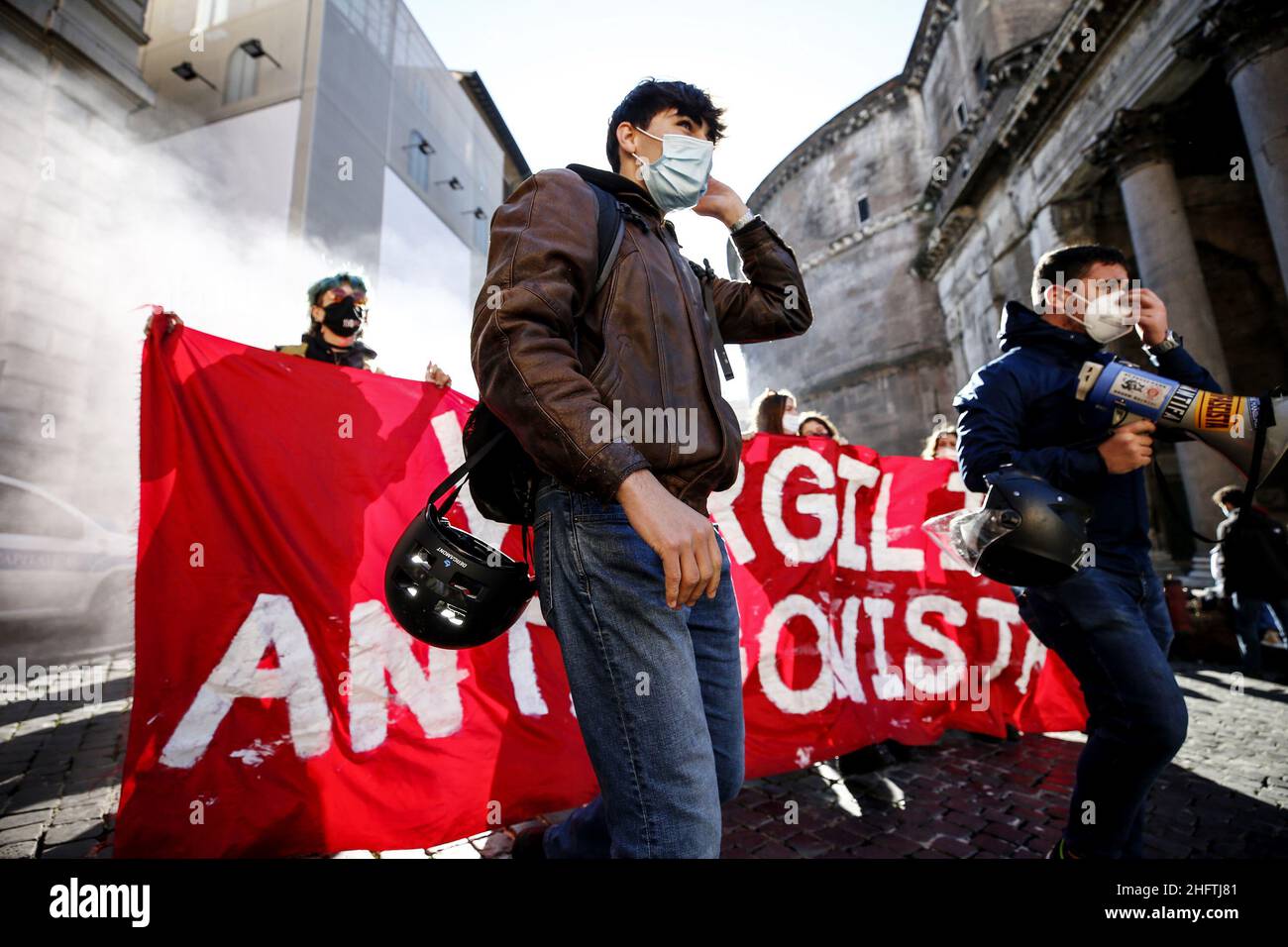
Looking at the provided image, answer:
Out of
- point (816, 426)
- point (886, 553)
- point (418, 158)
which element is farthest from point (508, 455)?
point (418, 158)

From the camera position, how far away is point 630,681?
1.23 meters

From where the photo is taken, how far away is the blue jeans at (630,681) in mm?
1213

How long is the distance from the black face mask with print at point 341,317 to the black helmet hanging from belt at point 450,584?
299 cm

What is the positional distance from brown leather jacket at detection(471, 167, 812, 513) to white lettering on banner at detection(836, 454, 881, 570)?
10.2 ft

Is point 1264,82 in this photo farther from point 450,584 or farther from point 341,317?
point 450,584

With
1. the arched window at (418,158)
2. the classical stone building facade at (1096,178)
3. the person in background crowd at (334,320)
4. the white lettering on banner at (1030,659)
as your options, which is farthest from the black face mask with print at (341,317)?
the arched window at (418,158)

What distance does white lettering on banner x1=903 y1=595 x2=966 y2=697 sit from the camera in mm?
4309

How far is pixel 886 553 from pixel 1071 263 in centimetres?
236

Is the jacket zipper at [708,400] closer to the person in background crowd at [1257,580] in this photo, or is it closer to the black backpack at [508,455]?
the black backpack at [508,455]

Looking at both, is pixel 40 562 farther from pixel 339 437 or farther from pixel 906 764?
pixel 906 764

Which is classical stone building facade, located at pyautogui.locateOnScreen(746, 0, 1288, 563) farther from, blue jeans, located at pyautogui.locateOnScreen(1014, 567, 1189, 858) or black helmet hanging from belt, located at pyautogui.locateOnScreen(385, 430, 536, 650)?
black helmet hanging from belt, located at pyautogui.locateOnScreen(385, 430, 536, 650)

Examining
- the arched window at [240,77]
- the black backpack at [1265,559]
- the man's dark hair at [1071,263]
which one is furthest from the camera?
the arched window at [240,77]
